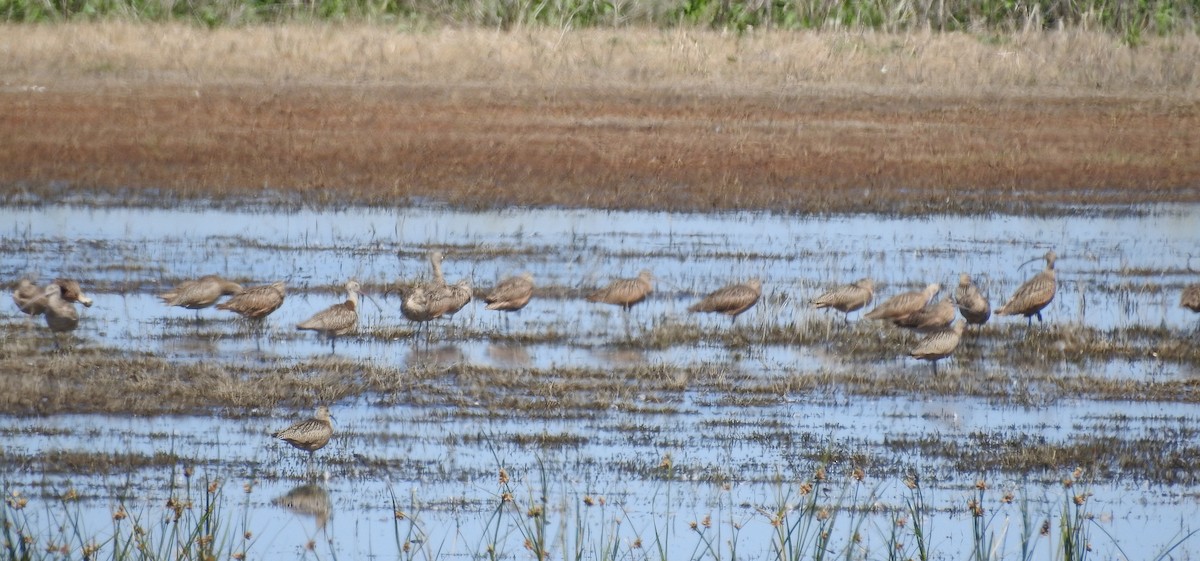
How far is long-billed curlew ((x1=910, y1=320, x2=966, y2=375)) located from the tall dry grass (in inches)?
613

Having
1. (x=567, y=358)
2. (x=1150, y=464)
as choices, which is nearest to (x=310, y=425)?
(x=567, y=358)

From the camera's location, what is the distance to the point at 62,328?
415 inches

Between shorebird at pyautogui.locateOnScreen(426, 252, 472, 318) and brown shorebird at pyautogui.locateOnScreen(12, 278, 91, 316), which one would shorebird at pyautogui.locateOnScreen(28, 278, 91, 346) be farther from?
shorebird at pyautogui.locateOnScreen(426, 252, 472, 318)

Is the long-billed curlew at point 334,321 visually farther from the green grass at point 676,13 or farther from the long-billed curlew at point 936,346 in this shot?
the green grass at point 676,13

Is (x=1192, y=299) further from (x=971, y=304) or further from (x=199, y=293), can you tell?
(x=199, y=293)

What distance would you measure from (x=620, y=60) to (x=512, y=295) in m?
16.4

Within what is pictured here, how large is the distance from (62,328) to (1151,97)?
19.8 m

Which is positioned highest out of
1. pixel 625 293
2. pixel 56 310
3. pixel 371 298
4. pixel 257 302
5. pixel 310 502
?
pixel 310 502

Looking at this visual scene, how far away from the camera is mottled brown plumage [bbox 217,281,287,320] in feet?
36.4

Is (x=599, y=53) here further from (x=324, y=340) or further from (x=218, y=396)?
(x=218, y=396)

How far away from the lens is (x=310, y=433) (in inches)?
311

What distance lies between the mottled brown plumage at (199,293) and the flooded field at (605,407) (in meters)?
0.17

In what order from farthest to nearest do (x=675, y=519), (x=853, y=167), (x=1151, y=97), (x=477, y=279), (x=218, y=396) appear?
(x=1151, y=97) → (x=853, y=167) → (x=477, y=279) → (x=218, y=396) → (x=675, y=519)

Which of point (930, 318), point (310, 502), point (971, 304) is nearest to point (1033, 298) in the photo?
point (971, 304)
